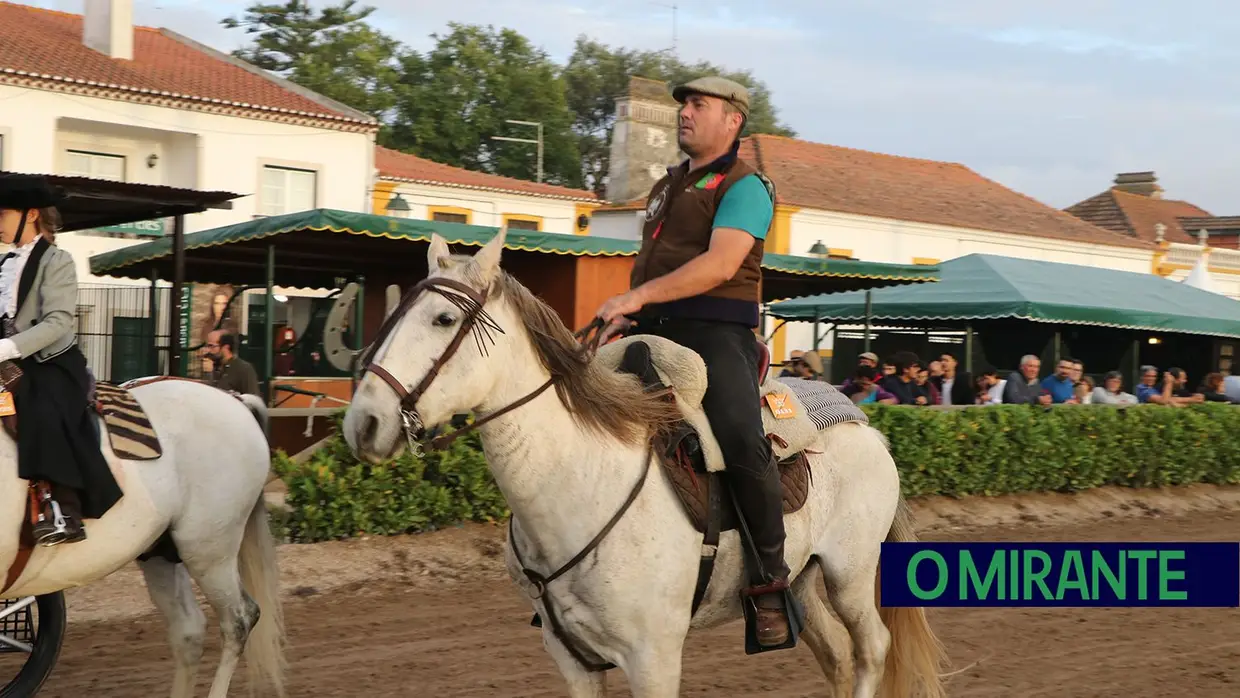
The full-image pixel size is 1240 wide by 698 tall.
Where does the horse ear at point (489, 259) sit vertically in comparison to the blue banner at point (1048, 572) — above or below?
above

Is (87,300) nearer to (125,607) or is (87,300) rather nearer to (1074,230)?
(125,607)

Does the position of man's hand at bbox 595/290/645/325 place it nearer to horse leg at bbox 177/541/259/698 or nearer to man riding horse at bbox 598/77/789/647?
man riding horse at bbox 598/77/789/647

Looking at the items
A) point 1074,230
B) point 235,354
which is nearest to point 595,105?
point 1074,230

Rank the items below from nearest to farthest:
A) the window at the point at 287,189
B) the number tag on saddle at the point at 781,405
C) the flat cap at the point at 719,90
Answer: the flat cap at the point at 719,90
the number tag on saddle at the point at 781,405
the window at the point at 287,189

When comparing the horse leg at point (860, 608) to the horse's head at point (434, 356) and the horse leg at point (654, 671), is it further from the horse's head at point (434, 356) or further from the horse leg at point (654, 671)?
the horse's head at point (434, 356)

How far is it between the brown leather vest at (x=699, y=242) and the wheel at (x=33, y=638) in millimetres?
3455

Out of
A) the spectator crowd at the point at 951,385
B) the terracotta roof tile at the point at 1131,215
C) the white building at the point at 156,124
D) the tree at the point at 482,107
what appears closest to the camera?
the spectator crowd at the point at 951,385

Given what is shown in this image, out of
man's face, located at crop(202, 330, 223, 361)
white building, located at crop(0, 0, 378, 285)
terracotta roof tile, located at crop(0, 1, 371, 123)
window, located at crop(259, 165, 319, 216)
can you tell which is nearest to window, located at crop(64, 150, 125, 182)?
white building, located at crop(0, 0, 378, 285)

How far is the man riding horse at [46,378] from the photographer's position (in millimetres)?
4977

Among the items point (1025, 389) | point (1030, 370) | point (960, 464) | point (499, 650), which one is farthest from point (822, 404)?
point (1030, 370)

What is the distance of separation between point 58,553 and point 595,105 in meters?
62.7

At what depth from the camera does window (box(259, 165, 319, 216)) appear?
92.6 feet

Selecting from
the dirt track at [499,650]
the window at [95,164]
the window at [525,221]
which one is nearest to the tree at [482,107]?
the window at [525,221]

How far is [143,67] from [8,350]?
25650 mm
